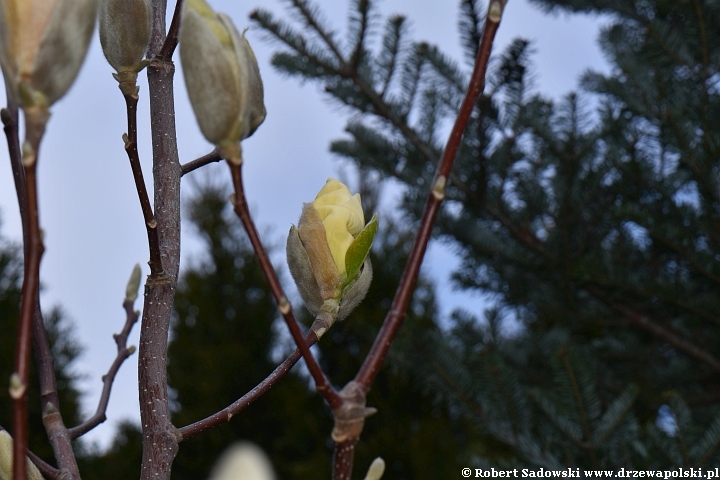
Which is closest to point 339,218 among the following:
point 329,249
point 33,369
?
point 329,249

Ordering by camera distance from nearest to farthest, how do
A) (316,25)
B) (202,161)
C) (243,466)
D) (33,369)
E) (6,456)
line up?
1. (243,466)
2. (6,456)
3. (202,161)
4. (316,25)
5. (33,369)

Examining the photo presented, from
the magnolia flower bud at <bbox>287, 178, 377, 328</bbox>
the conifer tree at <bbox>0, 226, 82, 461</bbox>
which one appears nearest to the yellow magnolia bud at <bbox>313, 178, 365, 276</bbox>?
the magnolia flower bud at <bbox>287, 178, 377, 328</bbox>

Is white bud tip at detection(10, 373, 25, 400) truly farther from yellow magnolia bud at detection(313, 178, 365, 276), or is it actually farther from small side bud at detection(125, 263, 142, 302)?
small side bud at detection(125, 263, 142, 302)

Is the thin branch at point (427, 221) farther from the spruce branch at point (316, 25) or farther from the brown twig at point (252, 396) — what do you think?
the spruce branch at point (316, 25)

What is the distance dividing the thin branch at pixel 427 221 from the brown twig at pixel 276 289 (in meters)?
0.01

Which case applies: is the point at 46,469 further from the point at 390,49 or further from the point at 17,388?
the point at 390,49

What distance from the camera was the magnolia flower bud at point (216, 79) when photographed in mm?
218

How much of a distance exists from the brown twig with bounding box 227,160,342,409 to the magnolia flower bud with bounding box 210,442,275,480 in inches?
1.4

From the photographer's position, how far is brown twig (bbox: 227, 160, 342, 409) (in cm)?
20

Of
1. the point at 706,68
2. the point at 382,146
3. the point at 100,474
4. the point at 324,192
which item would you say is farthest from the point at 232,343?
the point at 324,192

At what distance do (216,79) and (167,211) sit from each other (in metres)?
0.13

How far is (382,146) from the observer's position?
1.30 m

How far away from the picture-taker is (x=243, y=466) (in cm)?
17

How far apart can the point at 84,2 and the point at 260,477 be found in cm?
14
